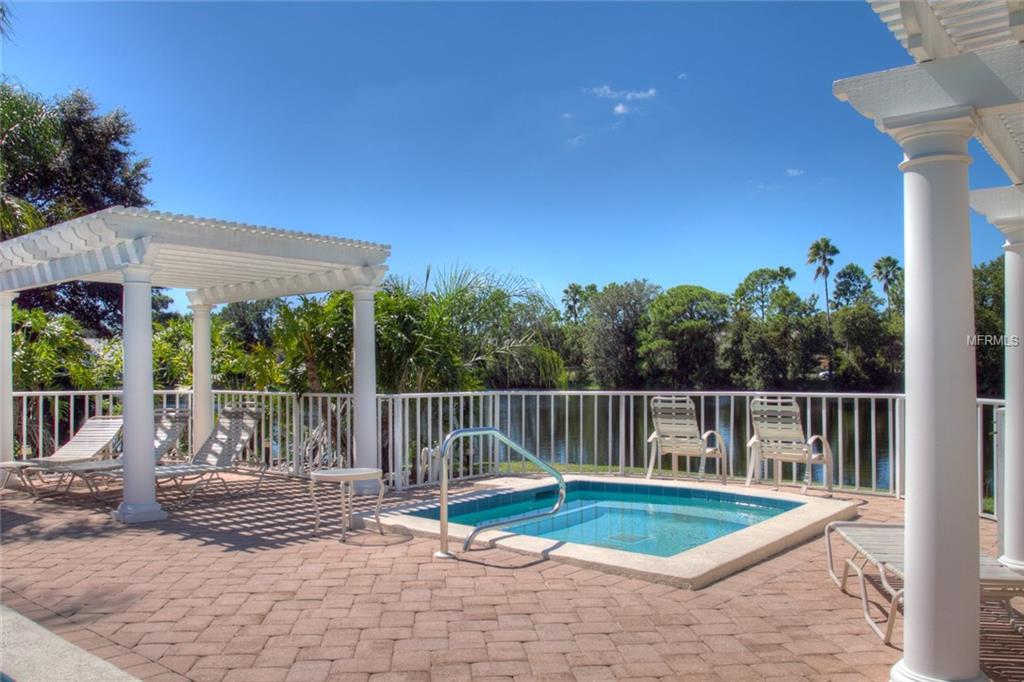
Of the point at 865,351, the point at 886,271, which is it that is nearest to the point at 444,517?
the point at 865,351

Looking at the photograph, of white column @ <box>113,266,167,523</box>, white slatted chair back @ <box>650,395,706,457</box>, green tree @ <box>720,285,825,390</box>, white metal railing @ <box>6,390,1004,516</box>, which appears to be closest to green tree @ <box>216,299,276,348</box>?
green tree @ <box>720,285,825,390</box>

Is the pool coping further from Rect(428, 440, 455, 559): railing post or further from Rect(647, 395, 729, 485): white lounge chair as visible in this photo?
Rect(647, 395, 729, 485): white lounge chair

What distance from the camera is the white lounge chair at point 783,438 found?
6.49 meters

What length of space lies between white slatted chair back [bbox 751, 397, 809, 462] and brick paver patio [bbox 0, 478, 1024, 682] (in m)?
1.86

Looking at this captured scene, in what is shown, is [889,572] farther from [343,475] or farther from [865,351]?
[865,351]

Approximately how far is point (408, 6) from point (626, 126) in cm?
1672

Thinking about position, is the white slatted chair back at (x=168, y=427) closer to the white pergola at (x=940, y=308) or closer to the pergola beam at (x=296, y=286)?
the pergola beam at (x=296, y=286)

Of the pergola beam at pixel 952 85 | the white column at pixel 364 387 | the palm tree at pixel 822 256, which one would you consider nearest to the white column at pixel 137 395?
the white column at pixel 364 387

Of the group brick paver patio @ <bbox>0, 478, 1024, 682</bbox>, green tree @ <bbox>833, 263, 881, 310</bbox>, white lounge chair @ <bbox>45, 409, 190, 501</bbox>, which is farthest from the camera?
green tree @ <bbox>833, 263, 881, 310</bbox>

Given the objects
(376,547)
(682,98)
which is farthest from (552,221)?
(376,547)

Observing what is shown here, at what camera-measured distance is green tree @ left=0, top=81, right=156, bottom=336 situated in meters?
16.2

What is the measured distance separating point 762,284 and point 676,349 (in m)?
12.1

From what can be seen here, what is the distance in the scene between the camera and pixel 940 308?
2.39m

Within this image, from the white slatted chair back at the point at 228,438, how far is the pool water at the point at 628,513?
8.12 ft
